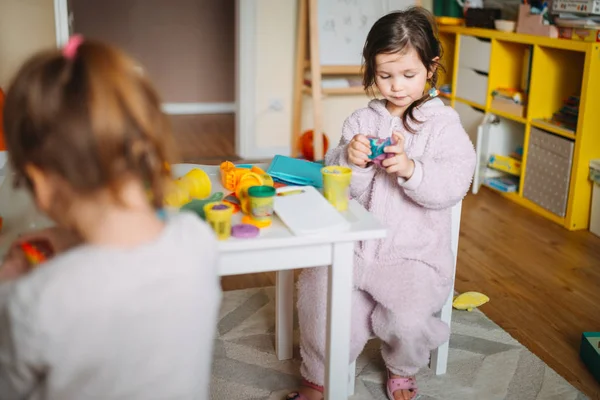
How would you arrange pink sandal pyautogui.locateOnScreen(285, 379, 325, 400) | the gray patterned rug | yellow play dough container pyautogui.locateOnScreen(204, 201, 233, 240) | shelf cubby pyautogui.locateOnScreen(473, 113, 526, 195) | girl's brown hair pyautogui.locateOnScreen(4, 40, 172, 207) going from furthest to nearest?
shelf cubby pyautogui.locateOnScreen(473, 113, 526, 195) → the gray patterned rug → pink sandal pyautogui.locateOnScreen(285, 379, 325, 400) → yellow play dough container pyautogui.locateOnScreen(204, 201, 233, 240) → girl's brown hair pyautogui.locateOnScreen(4, 40, 172, 207)

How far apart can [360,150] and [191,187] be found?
1.25 feet

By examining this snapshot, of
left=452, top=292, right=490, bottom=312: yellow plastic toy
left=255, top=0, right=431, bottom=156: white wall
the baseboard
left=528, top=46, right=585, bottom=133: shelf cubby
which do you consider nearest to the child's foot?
left=452, top=292, right=490, bottom=312: yellow plastic toy

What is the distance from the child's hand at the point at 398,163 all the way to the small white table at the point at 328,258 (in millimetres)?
121

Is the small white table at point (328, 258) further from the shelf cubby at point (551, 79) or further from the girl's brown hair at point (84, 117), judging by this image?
the shelf cubby at point (551, 79)

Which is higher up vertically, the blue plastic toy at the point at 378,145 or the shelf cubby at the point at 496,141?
the blue plastic toy at the point at 378,145

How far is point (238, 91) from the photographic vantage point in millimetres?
4000

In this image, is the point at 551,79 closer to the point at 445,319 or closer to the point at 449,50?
the point at 449,50

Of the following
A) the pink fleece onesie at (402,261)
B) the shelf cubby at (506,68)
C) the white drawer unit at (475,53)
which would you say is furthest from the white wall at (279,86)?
the pink fleece onesie at (402,261)

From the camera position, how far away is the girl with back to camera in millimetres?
822

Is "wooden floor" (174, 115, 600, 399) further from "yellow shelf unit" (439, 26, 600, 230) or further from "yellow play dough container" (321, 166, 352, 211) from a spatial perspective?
"yellow play dough container" (321, 166, 352, 211)

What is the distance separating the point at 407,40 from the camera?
1602 mm

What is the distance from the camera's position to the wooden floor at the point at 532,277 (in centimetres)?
209

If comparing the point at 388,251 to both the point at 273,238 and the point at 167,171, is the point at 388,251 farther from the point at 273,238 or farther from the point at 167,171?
the point at 167,171

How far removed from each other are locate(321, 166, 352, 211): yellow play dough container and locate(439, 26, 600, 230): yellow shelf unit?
1.54 metres
